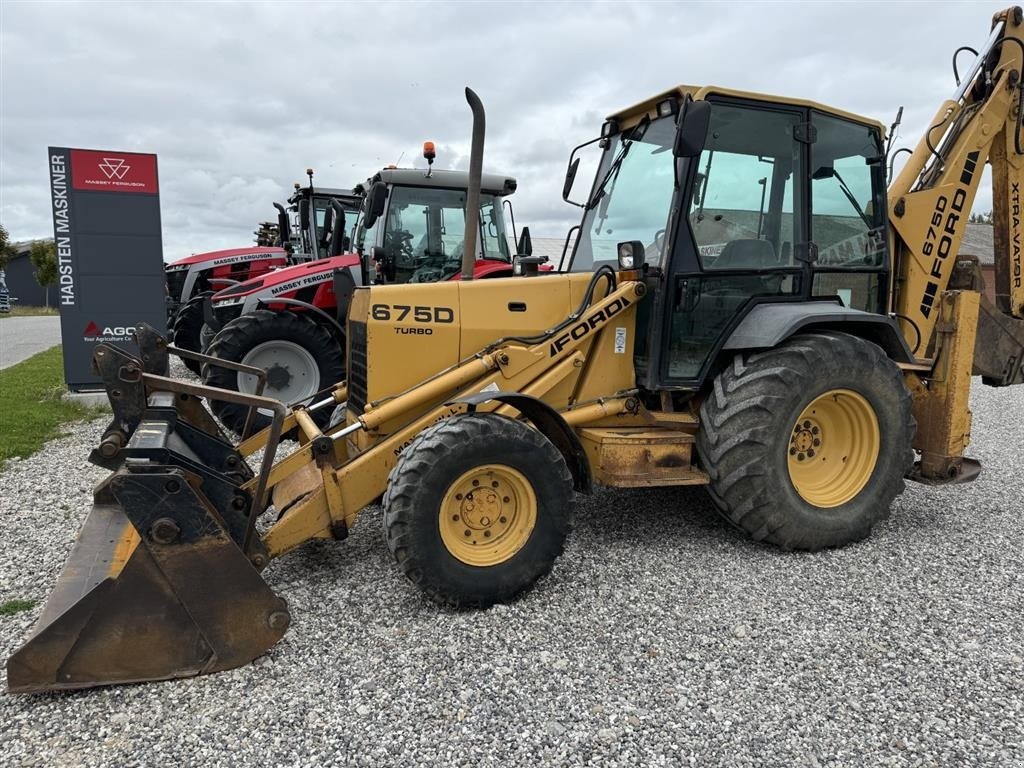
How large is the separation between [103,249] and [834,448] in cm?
897

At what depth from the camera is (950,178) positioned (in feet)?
15.9

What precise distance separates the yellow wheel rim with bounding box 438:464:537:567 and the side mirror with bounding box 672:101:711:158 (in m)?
1.89

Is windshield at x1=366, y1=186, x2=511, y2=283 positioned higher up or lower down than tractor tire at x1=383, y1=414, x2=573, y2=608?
higher up

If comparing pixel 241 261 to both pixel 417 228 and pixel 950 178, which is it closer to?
pixel 417 228

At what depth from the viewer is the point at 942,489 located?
18.4 ft

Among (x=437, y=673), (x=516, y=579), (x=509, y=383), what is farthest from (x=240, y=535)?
(x=509, y=383)

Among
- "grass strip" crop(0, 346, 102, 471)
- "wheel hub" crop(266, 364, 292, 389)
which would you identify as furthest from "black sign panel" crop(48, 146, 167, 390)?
"wheel hub" crop(266, 364, 292, 389)

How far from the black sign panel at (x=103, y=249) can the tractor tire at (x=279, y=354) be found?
2.58m

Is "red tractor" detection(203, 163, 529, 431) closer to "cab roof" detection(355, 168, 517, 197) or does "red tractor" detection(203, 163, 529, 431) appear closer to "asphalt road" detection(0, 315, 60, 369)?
"cab roof" detection(355, 168, 517, 197)

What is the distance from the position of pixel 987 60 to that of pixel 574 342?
365cm

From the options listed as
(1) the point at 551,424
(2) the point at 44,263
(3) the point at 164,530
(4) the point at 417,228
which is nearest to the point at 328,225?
(4) the point at 417,228

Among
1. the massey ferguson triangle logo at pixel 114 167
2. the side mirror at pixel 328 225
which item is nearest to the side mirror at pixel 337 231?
the side mirror at pixel 328 225

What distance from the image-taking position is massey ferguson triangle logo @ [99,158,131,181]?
894 centimetres

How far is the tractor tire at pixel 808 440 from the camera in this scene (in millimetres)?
3957
